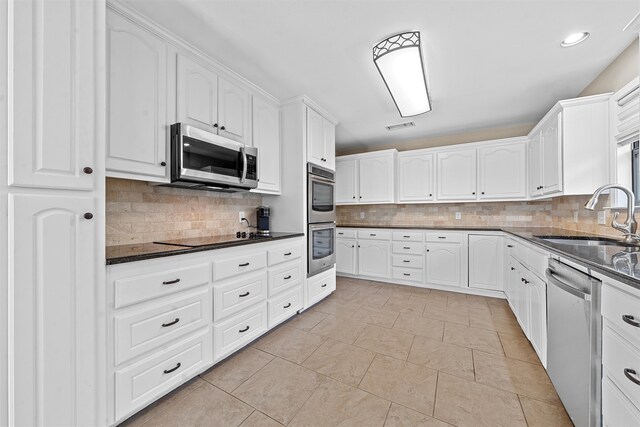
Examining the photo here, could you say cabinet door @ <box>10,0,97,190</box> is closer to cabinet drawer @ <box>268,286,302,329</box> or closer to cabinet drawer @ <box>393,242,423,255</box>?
cabinet drawer @ <box>268,286,302,329</box>

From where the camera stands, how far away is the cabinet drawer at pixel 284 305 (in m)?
2.39

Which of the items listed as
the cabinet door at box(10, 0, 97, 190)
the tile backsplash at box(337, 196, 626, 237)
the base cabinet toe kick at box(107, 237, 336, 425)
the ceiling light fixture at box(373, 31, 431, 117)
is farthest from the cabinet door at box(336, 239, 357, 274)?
the cabinet door at box(10, 0, 97, 190)

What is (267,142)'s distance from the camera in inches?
110

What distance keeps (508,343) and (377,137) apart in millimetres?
3374

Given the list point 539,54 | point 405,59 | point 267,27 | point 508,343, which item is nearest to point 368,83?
point 405,59

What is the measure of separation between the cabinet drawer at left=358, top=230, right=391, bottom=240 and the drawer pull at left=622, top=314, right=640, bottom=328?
3.11 metres

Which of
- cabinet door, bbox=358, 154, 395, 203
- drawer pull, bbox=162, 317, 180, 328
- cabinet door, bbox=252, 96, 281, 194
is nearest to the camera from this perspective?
drawer pull, bbox=162, 317, 180, 328

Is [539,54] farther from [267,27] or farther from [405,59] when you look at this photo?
[267,27]

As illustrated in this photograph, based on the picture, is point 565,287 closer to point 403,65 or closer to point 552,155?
point 403,65

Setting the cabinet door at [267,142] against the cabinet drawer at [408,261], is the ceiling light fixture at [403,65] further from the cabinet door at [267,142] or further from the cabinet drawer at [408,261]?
the cabinet drawer at [408,261]

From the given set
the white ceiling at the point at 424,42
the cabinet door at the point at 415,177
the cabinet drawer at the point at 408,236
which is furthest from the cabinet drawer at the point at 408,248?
the white ceiling at the point at 424,42

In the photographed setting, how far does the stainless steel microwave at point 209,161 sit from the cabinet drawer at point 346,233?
7.35 ft

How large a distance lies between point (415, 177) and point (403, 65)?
2407 millimetres

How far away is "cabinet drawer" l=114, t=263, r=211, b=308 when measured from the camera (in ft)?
4.42
